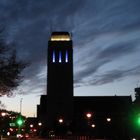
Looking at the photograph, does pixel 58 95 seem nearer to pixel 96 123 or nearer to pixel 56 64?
pixel 56 64

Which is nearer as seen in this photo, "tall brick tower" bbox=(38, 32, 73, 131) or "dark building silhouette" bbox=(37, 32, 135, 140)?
"dark building silhouette" bbox=(37, 32, 135, 140)

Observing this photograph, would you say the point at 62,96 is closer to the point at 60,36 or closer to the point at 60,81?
the point at 60,81

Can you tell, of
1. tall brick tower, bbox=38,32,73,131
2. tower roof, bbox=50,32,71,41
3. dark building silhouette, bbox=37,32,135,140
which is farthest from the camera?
tower roof, bbox=50,32,71,41

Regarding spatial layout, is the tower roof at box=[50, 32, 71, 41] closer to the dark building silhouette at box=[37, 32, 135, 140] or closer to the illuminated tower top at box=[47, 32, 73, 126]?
the dark building silhouette at box=[37, 32, 135, 140]

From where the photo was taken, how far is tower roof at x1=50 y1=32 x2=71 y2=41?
10785 cm

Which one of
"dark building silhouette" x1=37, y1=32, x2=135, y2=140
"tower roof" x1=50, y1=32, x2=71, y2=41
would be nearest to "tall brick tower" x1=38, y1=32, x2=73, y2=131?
"dark building silhouette" x1=37, y1=32, x2=135, y2=140

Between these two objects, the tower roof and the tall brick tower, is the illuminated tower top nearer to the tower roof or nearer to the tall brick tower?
the tall brick tower

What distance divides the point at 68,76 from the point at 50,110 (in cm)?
1130

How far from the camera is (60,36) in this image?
358 feet

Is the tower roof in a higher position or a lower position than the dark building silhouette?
higher

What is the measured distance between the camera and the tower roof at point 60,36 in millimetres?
107850

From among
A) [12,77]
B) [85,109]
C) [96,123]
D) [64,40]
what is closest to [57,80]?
[64,40]

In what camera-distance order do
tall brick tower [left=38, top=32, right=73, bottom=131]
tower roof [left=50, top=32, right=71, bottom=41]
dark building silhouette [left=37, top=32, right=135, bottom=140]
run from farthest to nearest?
1. tower roof [left=50, top=32, right=71, bottom=41]
2. tall brick tower [left=38, top=32, right=73, bottom=131]
3. dark building silhouette [left=37, top=32, right=135, bottom=140]

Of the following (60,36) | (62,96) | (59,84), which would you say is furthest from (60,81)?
(60,36)
